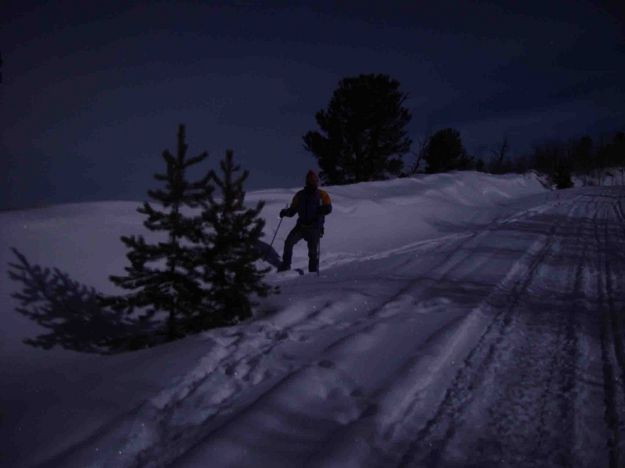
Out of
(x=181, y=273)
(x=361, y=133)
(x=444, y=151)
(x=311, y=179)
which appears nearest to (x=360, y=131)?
(x=361, y=133)

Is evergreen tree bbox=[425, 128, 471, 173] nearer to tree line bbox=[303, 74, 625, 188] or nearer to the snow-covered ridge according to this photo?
tree line bbox=[303, 74, 625, 188]

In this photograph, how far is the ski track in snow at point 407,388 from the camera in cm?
231

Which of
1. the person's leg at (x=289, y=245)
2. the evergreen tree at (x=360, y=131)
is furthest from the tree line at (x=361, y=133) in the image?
the person's leg at (x=289, y=245)

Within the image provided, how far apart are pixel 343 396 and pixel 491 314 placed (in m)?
2.55

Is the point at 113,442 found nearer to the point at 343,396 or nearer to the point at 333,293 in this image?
the point at 343,396

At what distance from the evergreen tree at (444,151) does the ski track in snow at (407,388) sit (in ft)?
89.4

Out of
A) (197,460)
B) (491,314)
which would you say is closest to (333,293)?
(491,314)

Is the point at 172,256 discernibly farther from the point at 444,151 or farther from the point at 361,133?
the point at 444,151

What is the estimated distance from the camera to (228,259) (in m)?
4.52

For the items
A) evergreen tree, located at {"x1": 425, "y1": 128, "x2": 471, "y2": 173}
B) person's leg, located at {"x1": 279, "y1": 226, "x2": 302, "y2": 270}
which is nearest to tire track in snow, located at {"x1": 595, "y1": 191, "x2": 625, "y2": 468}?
person's leg, located at {"x1": 279, "y1": 226, "x2": 302, "y2": 270}

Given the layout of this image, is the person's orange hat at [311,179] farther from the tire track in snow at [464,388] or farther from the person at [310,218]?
the tire track in snow at [464,388]

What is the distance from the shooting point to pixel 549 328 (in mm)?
4094

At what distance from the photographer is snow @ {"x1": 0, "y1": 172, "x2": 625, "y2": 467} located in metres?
2.35

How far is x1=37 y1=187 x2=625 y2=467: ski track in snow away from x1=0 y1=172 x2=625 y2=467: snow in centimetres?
1
